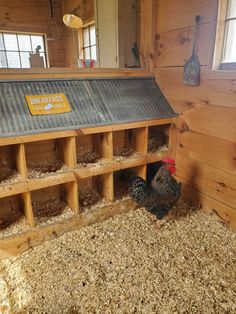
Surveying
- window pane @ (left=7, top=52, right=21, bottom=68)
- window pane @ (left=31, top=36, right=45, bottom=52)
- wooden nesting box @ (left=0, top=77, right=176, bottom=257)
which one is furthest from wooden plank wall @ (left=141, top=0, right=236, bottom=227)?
window pane @ (left=7, top=52, right=21, bottom=68)

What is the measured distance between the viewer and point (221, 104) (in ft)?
4.50

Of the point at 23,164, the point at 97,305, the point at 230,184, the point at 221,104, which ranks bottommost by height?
the point at 97,305

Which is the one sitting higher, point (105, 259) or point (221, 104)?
point (221, 104)

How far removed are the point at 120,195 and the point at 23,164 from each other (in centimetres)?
74

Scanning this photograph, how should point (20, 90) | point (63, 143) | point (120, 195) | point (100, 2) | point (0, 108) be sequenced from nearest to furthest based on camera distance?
1. point (0, 108)
2. point (20, 90)
3. point (63, 143)
4. point (120, 195)
5. point (100, 2)

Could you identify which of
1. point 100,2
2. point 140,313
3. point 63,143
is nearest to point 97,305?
point 140,313

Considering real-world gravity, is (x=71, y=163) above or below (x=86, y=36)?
below

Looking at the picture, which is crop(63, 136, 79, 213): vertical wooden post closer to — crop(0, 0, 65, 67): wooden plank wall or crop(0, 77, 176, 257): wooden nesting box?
crop(0, 77, 176, 257): wooden nesting box

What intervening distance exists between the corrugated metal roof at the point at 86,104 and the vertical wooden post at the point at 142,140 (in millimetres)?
108

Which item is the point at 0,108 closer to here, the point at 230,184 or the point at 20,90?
the point at 20,90

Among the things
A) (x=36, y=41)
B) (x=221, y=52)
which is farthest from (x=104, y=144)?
(x=36, y=41)

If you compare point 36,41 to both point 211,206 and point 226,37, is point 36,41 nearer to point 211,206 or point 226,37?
point 226,37

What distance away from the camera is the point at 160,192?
1425 millimetres

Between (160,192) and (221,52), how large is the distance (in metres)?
0.86
